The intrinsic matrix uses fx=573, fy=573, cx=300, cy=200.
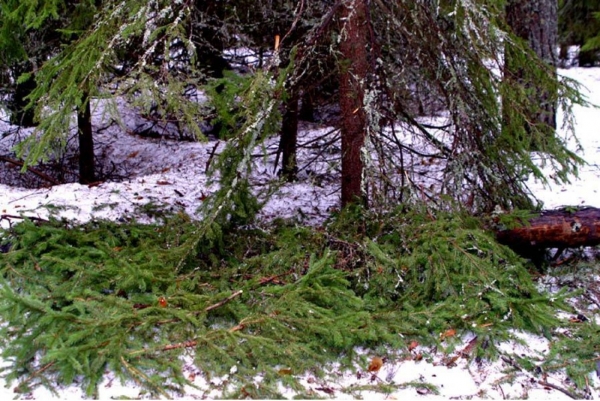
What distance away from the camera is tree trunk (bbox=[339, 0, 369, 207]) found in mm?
5379

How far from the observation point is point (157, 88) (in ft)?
14.6

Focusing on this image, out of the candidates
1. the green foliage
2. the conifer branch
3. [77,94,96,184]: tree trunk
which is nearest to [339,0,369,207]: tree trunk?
the green foliage

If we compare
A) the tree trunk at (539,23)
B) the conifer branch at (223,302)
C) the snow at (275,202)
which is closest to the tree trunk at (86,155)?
the snow at (275,202)

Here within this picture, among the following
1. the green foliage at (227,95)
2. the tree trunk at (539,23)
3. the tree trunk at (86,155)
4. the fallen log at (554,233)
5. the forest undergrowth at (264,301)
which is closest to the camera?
the forest undergrowth at (264,301)

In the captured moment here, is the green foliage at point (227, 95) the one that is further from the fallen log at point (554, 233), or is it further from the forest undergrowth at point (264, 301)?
the fallen log at point (554, 233)

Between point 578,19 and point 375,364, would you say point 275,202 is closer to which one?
point 375,364

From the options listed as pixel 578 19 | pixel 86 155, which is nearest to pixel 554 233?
pixel 86 155

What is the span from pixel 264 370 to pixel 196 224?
230 centimetres

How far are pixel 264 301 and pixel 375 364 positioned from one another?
0.95 meters

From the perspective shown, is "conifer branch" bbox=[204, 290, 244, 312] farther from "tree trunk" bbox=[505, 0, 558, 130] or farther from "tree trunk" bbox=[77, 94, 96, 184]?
"tree trunk" bbox=[505, 0, 558, 130]

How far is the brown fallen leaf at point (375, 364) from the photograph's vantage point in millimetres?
3766

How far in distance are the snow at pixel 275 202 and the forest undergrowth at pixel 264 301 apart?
3.7 inches

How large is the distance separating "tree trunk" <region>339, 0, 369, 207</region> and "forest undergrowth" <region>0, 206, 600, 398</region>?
0.70 m

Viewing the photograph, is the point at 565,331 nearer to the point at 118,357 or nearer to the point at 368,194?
the point at 368,194
